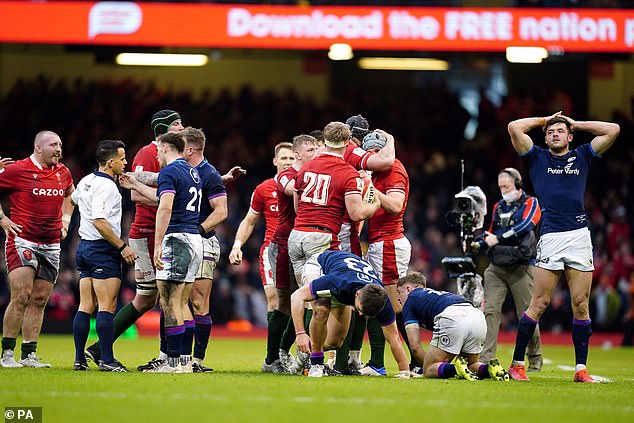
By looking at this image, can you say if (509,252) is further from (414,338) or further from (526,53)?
(526,53)

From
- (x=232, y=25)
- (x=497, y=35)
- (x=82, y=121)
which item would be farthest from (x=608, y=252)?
(x=82, y=121)

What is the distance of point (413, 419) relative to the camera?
22.8 feet

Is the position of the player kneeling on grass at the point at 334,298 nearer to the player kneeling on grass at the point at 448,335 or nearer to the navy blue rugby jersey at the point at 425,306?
the player kneeling on grass at the point at 448,335

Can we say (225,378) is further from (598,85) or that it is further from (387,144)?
(598,85)

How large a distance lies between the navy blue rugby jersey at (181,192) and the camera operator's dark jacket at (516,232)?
4297mm

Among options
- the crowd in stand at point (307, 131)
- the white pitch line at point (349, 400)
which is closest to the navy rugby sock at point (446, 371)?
the white pitch line at point (349, 400)

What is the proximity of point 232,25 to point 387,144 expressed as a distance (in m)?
11.0

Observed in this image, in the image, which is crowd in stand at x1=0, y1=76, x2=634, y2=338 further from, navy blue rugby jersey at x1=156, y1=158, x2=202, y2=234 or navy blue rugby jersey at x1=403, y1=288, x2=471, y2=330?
navy blue rugby jersey at x1=403, y1=288, x2=471, y2=330

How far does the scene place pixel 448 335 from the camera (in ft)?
33.0

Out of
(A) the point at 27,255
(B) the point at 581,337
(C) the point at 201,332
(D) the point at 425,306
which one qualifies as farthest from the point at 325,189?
(A) the point at 27,255

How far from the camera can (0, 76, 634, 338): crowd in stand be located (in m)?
23.1

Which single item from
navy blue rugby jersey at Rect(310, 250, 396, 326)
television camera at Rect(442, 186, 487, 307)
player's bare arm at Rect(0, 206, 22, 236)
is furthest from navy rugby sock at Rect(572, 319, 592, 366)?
player's bare arm at Rect(0, 206, 22, 236)

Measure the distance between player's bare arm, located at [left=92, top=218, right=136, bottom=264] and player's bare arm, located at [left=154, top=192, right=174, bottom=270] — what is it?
1.76ft

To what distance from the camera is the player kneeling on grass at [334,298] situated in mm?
9359
